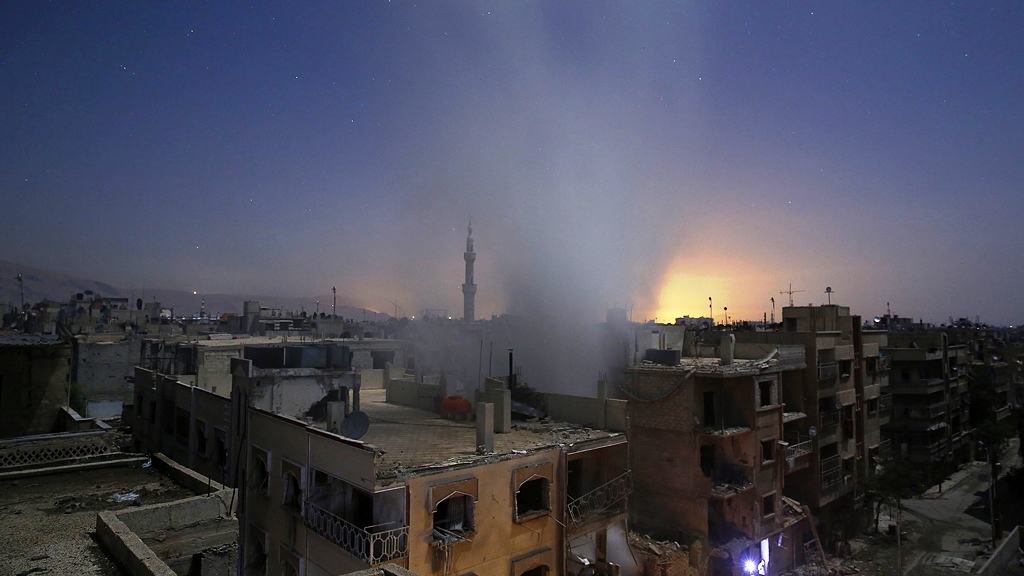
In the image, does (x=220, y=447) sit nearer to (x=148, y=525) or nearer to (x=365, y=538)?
(x=148, y=525)

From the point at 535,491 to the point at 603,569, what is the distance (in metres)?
4.26

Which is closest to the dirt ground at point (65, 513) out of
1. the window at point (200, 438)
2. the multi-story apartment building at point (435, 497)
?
the multi-story apartment building at point (435, 497)

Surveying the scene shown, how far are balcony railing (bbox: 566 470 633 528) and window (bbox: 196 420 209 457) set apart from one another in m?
16.0

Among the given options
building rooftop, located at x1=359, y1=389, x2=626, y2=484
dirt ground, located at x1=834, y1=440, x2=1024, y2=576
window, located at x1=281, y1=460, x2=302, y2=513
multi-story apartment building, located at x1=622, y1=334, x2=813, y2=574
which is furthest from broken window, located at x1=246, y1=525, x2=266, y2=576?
dirt ground, located at x1=834, y1=440, x2=1024, y2=576

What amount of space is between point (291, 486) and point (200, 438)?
9.93 meters

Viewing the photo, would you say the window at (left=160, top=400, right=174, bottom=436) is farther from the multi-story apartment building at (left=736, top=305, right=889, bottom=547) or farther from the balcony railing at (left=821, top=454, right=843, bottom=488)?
the balcony railing at (left=821, top=454, right=843, bottom=488)

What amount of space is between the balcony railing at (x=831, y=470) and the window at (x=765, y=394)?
7.55 metres

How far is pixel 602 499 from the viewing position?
20922 millimetres

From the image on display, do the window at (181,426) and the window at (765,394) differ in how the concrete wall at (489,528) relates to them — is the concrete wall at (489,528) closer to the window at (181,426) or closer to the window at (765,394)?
the window at (765,394)

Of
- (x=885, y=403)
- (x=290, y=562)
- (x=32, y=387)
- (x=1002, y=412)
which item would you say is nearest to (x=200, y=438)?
(x=32, y=387)

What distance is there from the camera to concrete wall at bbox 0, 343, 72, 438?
1012 inches

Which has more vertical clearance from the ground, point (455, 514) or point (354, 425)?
point (354, 425)

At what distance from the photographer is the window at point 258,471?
18.6 metres

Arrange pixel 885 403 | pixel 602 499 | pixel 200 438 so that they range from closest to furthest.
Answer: pixel 602 499, pixel 200 438, pixel 885 403
